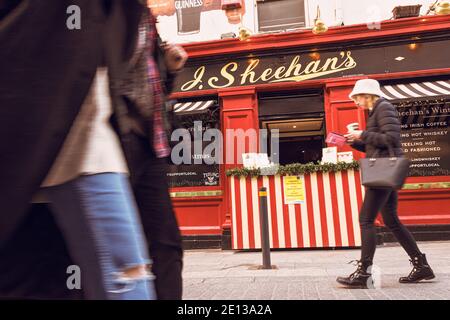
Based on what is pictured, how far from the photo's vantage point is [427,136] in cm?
751

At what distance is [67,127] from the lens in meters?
1.02

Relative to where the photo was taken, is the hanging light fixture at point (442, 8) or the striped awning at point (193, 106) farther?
the striped awning at point (193, 106)

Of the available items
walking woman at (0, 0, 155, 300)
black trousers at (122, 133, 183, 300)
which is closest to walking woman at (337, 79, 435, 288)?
black trousers at (122, 133, 183, 300)

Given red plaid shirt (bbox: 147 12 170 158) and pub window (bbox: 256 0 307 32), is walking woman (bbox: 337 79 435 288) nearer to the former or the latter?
red plaid shirt (bbox: 147 12 170 158)

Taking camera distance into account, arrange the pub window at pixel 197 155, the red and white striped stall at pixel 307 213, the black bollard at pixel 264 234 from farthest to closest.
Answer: the pub window at pixel 197 155, the red and white striped stall at pixel 307 213, the black bollard at pixel 264 234

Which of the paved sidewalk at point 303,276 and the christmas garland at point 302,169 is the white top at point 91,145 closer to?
the paved sidewalk at point 303,276

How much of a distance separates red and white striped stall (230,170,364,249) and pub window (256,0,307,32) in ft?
11.9

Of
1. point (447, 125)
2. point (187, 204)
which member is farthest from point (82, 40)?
point (447, 125)

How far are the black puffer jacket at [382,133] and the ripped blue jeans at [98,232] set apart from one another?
3.22m

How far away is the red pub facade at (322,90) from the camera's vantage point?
7.39 metres

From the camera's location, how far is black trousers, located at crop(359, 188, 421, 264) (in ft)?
12.0

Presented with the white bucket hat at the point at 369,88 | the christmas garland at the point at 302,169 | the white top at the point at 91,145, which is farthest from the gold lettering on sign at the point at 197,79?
the white top at the point at 91,145

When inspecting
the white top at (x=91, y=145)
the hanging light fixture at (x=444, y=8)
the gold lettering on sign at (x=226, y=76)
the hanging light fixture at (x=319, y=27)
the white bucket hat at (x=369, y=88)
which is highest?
the hanging light fixture at (x=444, y=8)

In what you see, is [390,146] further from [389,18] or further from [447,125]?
[389,18]
